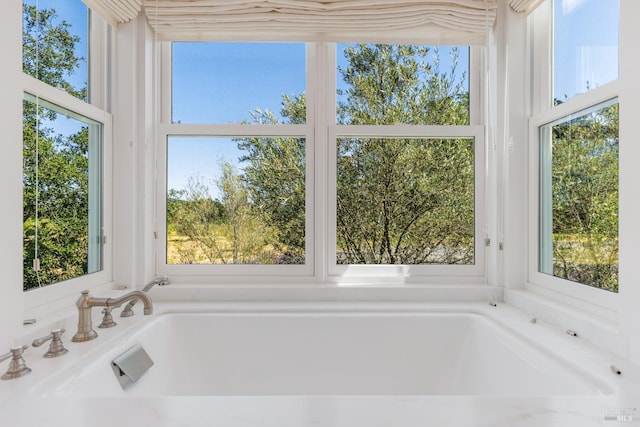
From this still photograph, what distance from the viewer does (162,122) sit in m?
1.89

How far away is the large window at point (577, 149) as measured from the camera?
1267mm

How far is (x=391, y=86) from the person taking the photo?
189cm

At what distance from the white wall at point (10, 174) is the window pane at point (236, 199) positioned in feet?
2.69

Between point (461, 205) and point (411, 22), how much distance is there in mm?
966

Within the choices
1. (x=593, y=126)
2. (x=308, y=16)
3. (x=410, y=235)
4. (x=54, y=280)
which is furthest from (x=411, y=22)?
(x=54, y=280)

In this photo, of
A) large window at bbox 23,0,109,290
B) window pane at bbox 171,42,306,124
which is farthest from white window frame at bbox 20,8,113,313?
window pane at bbox 171,42,306,124

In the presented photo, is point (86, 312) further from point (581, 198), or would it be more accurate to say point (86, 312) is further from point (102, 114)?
point (581, 198)

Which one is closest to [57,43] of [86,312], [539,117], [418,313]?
[86,312]

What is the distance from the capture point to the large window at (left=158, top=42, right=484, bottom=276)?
188 cm

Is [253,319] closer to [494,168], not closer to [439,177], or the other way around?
[439,177]

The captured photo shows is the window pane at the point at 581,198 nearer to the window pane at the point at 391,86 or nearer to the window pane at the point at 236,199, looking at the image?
the window pane at the point at 391,86

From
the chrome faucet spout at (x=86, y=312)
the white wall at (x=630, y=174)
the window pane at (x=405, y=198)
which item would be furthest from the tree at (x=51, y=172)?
the white wall at (x=630, y=174)

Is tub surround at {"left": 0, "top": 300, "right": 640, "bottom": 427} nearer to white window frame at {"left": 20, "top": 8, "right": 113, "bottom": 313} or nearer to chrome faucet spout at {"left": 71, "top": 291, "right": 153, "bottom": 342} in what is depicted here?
chrome faucet spout at {"left": 71, "top": 291, "right": 153, "bottom": 342}

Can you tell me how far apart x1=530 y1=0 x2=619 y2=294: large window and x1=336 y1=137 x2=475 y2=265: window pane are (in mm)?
348
